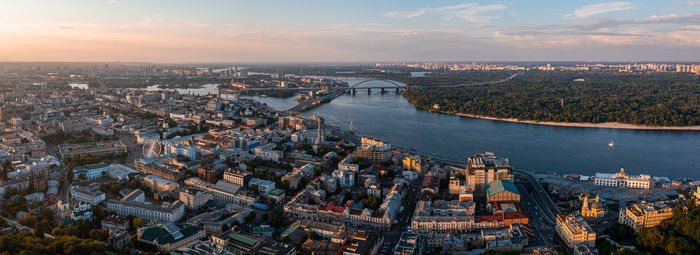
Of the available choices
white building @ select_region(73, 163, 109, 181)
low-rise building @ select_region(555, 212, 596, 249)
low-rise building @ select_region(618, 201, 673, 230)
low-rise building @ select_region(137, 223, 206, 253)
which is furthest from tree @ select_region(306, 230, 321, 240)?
white building @ select_region(73, 163, 109, 181)

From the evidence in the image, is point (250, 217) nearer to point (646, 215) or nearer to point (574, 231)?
point (574, 231)

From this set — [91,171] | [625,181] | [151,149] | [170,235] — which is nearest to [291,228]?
[170,235]

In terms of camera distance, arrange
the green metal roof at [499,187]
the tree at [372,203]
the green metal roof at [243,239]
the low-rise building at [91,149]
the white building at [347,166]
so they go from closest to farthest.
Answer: the green metal roof at [243,239], the tree at [372,203], the green metal roof at [499,187], the white building at [347,166], the low-rise building at [91,149]

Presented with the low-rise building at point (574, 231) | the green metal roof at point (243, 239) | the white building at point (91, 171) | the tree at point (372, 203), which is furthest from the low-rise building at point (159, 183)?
the low-rise building at point (574, 231)

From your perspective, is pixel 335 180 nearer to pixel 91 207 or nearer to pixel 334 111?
pixel 91 207

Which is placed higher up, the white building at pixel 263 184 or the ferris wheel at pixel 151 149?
the ferris wheel at pixel 151 149

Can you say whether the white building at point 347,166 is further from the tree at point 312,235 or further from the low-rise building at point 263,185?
the tree at point 312,235
